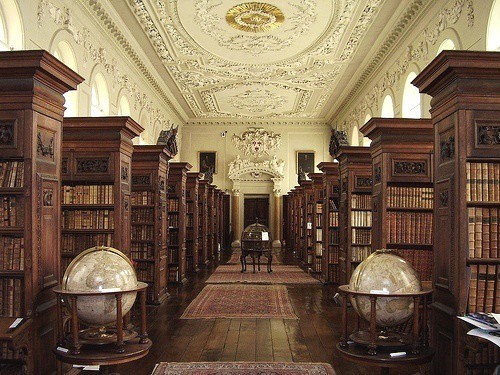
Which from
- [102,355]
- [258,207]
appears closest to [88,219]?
[102,355]

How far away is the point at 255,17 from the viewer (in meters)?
13.2

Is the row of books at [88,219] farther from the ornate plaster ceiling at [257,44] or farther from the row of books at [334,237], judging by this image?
the ornate plaster ceiling at [257,44]

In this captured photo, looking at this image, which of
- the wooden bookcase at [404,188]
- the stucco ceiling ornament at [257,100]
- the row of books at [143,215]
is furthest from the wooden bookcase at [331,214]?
the stucco ceiling ornament at [257,100]

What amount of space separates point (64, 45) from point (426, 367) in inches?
357

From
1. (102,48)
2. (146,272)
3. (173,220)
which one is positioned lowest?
(146,272)

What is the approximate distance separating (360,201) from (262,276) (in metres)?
5.06

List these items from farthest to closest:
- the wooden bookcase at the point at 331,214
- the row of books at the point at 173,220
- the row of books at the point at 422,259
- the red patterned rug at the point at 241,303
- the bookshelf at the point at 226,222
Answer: the bookshelf at the point at 226,222
the row of books at the point at 173,220
the wooden bookcase at the point at 331,214
the red patterned rug at the point at 241,303
the row of books at the point at 422,259

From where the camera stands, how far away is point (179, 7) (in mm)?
12484

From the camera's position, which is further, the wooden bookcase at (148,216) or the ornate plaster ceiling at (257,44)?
the ornate plaster ceiling at (257,44)

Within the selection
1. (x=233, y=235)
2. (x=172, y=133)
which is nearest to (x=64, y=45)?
(x=172, y=133)

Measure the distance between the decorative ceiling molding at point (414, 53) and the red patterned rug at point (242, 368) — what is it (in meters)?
6.79

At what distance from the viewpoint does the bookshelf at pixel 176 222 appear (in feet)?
40.4

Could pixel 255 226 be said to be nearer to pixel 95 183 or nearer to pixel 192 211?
pixel 192 211

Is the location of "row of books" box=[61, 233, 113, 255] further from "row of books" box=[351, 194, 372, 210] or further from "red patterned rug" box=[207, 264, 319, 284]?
"red patterned rug" box=[207, 264, 319, 284]
